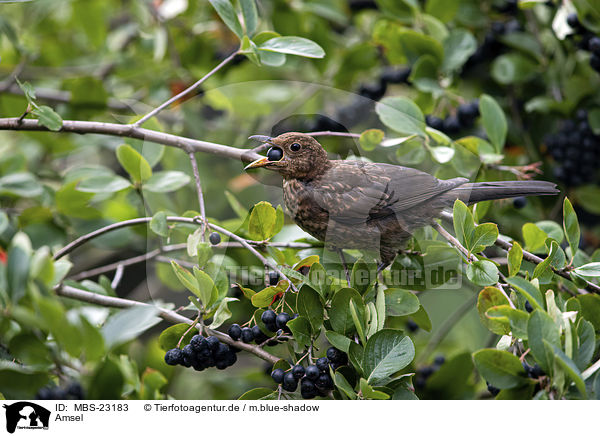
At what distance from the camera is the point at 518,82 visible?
2.17 m

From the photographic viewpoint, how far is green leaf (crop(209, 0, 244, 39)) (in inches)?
60.4

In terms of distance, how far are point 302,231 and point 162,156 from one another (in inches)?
23.1

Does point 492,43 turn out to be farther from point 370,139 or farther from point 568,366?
point 568,366

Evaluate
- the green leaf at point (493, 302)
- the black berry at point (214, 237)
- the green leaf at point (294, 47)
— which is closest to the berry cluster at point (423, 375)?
the green leaf at point (493, 302)

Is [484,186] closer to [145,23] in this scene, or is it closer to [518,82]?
[518,82]

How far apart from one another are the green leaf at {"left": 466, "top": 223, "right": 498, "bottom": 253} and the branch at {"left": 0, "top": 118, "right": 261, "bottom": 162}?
61 cm

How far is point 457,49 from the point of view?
2025mm

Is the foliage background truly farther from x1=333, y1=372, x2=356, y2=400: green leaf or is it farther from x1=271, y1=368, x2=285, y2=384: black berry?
x1=333, y1=372, x2=356, y2=400: green leaf

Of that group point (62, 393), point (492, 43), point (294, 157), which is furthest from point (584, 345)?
point (492, 43)

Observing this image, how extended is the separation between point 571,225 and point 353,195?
590 millimetres

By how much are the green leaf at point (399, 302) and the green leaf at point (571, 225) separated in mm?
449

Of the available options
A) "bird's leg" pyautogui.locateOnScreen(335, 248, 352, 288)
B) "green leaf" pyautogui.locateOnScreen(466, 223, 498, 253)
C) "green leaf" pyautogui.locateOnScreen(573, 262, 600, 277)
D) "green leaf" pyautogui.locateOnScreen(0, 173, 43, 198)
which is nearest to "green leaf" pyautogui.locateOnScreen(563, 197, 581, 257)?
"green leaf" pyautogui.locateOnScreen(573, 262, 600, 277)
